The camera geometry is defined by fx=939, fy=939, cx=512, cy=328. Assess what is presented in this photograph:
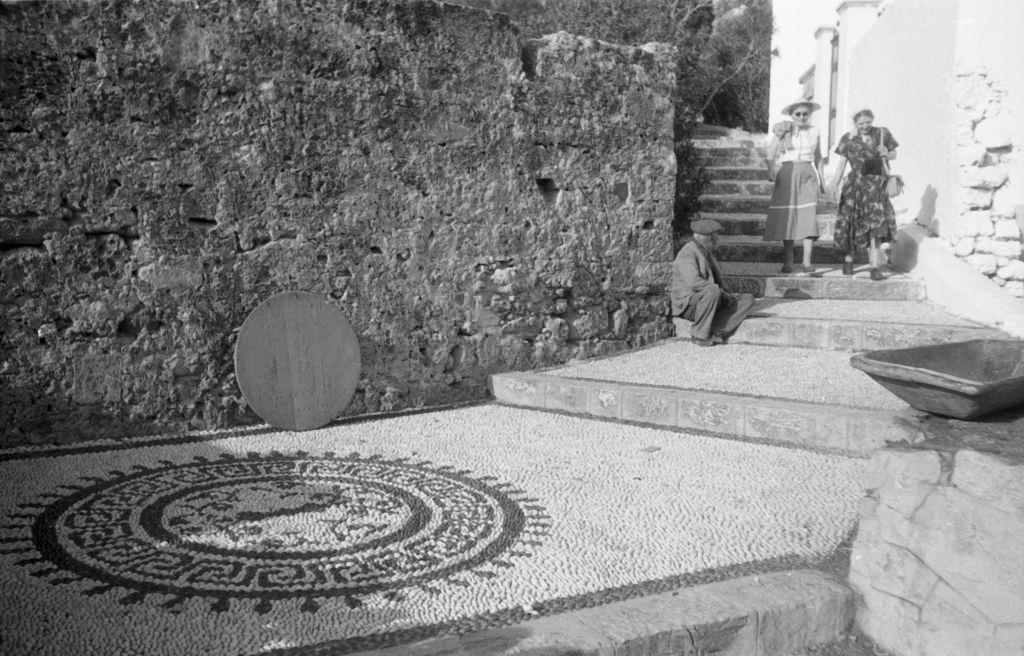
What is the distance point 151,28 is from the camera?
488 centimetres

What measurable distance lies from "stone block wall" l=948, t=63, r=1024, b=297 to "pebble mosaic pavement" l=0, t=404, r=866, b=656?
4.54 m

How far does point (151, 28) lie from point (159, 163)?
695 millimetres

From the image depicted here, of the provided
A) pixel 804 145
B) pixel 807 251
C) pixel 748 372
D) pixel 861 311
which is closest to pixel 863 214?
pixel 807 251

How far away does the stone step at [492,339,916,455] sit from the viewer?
4.72 m

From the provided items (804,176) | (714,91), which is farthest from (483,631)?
(714,91)

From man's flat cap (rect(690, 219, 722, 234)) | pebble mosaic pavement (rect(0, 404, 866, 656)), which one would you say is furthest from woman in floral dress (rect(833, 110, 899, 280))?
pebble mosaic pavement (rect(0, 404, 866, 656))

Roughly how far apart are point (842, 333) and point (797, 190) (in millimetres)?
2749

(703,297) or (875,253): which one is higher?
(875,253)

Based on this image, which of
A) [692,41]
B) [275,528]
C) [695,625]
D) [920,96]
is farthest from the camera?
[692,41]

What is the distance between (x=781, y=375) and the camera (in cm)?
585

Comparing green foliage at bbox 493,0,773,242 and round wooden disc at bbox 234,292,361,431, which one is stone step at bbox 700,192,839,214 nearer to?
green foliage at bbox 493,0,773,242

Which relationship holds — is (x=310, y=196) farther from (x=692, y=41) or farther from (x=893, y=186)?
(x=692, y=41)

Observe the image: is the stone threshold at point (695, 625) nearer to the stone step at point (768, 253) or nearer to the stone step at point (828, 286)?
the stone step at point (828, 286)

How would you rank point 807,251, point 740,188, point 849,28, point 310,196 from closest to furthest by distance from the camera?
1. point 310,196
2. point 807,251
3. point 740,188
4. point 849,28
